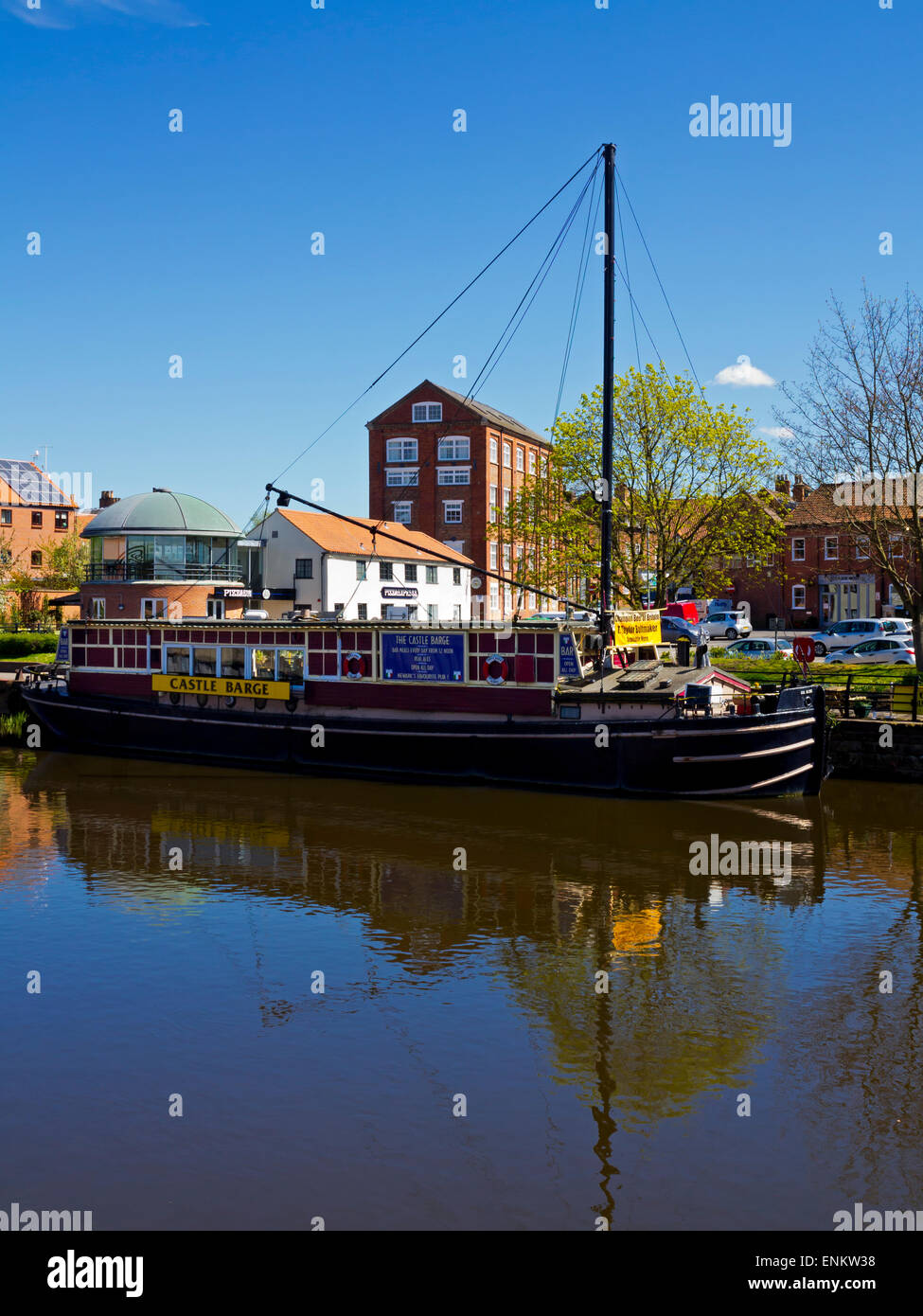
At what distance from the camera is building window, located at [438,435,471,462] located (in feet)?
235

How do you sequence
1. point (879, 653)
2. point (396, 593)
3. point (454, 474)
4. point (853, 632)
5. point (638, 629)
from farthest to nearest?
point (454, 474) → point (853, 632) → point (879, 653) → point (396, 593) → point (638, 629)

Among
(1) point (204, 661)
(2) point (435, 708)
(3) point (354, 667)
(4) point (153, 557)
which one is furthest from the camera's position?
(4) point (153, 557)

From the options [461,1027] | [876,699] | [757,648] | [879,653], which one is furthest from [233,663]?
[879,653]

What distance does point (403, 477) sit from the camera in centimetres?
7294

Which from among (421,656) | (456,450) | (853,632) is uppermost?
(456,450)

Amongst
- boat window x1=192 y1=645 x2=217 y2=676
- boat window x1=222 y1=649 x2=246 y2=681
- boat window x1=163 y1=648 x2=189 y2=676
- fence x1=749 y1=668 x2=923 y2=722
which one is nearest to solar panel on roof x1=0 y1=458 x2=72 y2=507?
boat window x1=163 y1=648 x2=189 y2=676

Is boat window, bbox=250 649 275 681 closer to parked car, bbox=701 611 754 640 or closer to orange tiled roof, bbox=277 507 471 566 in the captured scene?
orange tiled roof, bbox=277 507 471 566

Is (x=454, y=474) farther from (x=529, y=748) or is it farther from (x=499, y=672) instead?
(x=529, y=748)

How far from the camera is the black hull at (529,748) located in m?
25.0

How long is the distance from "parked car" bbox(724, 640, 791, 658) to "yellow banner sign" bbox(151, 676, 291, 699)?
23383 millimetres

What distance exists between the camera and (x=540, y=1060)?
11.8 meters

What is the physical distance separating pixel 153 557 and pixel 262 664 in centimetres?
1093

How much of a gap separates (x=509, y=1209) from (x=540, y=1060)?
2.88 metres

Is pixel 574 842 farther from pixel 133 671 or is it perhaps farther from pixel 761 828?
pixel 133 671
